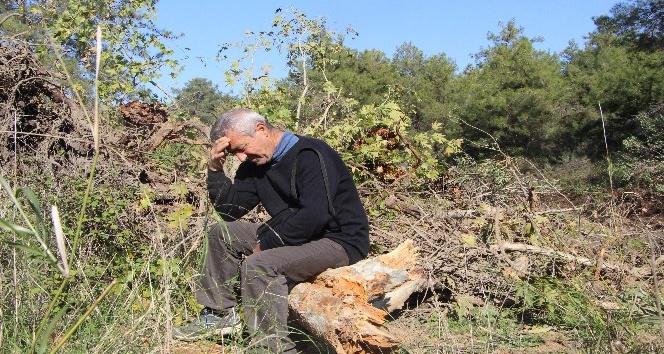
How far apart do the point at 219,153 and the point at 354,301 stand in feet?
4.38

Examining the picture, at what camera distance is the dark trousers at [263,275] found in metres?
3.80

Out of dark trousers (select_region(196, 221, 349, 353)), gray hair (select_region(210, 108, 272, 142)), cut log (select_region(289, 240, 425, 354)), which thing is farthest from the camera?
gray hair (select_region(210, 108, 272, 142))

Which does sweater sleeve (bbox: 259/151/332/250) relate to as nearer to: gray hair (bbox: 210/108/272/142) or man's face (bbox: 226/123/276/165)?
man's face (bbox: 226/123/276/165)

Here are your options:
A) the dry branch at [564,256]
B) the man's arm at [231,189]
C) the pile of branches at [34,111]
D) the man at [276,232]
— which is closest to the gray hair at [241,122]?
the man at [276,232]

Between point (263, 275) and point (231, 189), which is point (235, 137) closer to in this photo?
point (231, 189)

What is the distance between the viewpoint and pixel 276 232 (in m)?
4.23

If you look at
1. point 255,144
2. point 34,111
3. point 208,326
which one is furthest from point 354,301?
point 34,111

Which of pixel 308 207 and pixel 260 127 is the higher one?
pixel 260 127

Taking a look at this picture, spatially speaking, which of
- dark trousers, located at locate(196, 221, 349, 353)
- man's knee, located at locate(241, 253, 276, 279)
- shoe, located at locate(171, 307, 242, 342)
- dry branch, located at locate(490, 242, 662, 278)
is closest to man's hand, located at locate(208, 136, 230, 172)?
dark trousers, located at locate(196, 221, 349, 353)

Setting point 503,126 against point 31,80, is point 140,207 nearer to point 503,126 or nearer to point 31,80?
point 31,80

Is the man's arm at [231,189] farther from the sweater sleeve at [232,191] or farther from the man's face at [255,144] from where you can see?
the man's face at [255,144]

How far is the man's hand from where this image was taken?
14.4ft

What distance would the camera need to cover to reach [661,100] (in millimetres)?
21969

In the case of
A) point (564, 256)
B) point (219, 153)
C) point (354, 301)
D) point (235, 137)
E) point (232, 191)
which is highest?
point (235, 137)
